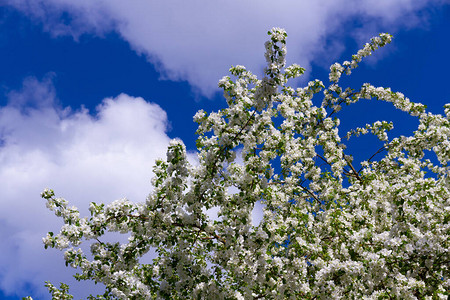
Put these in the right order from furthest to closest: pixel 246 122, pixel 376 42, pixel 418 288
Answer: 1. pixel 376 42
2. pixel 246 122
3. pixel 418 288

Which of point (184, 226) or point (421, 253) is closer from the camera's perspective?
point (421, 253)

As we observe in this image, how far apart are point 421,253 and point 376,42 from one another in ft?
30.2

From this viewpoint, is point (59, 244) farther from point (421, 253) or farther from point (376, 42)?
point (376, 42)

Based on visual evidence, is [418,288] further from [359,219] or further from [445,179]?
[445,179]

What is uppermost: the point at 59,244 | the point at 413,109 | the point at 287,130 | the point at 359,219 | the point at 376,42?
the point at 376,42

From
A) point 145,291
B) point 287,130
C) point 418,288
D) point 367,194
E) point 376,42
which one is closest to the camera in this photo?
point 418,288

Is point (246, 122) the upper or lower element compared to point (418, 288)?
upper

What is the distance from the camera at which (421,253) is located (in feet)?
22.2

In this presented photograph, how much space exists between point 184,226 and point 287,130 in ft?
17.3

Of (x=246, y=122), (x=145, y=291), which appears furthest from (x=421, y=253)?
(x=145, y=291)

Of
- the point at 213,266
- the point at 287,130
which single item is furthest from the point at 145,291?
the point at 287,130

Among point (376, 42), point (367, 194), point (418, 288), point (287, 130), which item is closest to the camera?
point (418, 288)

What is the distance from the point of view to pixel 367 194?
9.00 meters

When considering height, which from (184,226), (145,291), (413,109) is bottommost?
(145,291)
